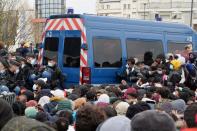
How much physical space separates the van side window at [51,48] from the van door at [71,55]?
26 centimetres

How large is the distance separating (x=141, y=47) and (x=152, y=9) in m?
74.8

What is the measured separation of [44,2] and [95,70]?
86666mm

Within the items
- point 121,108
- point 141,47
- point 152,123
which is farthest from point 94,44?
point 152,123

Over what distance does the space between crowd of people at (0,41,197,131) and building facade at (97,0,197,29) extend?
57553mm

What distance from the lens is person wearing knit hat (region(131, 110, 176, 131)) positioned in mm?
3143

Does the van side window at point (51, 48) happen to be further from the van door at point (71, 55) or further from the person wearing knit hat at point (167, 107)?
the person wearing knit hat at point (167, 107)

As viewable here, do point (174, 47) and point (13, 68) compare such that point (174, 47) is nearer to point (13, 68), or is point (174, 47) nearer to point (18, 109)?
point (13, 68)

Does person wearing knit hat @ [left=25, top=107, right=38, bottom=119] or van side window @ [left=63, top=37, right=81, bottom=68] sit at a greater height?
van side window @ [left=63, top=37, right=81, bottom=68]

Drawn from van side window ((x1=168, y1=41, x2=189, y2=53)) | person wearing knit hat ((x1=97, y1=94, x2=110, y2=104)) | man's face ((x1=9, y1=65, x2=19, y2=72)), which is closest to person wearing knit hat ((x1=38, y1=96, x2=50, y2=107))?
person wearing knit hat ((x1=97, y1=94, x2=110, y2=104))

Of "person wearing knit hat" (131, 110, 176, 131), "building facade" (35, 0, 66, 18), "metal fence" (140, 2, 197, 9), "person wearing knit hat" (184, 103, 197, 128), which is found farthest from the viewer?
"building facade" (35, 0, 66, 18)

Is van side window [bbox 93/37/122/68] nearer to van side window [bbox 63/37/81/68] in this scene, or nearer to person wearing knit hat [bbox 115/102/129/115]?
van side window [bbox 63/37/81/68]

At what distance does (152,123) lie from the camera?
3143 millimetres

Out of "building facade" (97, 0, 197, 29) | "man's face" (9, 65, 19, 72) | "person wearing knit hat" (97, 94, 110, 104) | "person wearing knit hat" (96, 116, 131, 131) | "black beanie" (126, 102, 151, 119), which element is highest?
"building facade" (97, 0, 197, 29)

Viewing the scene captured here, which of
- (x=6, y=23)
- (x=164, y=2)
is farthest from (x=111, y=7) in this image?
(x=6, y=23)
